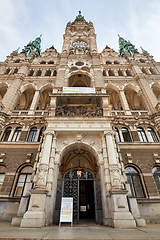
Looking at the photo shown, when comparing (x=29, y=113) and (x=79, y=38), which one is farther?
(x=79, y=38)

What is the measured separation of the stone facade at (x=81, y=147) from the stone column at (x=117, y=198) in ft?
0.16

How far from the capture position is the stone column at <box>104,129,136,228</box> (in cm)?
726

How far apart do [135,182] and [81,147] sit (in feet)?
19.7

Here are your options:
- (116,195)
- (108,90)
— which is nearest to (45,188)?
(116,195)

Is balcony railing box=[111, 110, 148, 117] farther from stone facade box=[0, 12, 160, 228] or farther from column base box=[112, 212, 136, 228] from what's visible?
column base box=[112, 212, 136, 228]

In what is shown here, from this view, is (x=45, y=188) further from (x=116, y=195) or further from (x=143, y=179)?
(x=143, y=179)

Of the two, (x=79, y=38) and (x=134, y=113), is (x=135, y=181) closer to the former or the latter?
(x=134, y=113)

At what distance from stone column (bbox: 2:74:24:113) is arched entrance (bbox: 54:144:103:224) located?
9642mm

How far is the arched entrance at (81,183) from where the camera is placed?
10289 millimetres

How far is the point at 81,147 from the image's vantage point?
1191cm

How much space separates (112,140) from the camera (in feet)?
35.9

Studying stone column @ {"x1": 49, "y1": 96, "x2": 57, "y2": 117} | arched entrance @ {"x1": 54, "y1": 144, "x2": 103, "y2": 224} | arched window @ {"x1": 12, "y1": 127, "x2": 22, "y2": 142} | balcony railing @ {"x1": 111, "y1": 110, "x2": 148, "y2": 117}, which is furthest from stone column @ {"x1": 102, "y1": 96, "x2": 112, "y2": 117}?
arched window @ {"x1": 12, "y1": 127, "x2": 22, "y2": 142}

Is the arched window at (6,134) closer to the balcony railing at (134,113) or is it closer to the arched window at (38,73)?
the arched window at (38,73)

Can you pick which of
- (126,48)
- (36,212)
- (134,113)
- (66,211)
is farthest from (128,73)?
(36,212)
